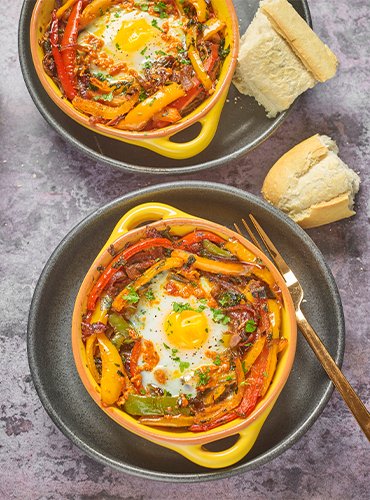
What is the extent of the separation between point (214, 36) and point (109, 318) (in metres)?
1.34

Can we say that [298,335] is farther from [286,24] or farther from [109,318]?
[286,24]

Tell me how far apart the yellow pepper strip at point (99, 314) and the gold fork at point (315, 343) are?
0.70 meters

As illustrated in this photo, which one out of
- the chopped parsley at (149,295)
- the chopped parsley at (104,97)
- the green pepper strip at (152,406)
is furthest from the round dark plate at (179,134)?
the green pepper strip at (152,406)

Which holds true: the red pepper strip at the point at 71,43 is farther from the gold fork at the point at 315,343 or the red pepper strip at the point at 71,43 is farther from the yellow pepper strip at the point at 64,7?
the gold fork at the point at 315,343

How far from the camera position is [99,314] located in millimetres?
3100

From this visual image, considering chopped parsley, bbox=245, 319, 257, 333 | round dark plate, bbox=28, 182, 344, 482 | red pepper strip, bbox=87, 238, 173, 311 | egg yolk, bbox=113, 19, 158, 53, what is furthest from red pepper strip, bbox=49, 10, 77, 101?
chopped parsley, bbox=245, 319, 257, 333

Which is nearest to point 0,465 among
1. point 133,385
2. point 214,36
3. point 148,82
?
point 133,385

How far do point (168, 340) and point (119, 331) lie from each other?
211 mm

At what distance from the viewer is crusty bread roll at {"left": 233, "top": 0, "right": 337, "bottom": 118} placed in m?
3.27

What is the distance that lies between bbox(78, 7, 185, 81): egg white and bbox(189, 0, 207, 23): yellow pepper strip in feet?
0.37

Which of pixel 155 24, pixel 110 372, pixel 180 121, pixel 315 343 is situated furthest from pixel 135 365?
pixel 155 24

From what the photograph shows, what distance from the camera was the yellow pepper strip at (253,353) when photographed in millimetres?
3076

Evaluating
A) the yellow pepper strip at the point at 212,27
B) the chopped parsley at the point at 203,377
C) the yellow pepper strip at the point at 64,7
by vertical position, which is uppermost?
the yellow pepper strip at the point at 64,7

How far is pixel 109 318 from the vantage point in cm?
311
